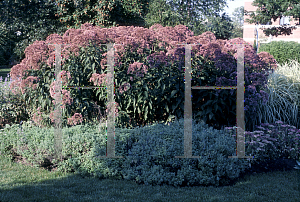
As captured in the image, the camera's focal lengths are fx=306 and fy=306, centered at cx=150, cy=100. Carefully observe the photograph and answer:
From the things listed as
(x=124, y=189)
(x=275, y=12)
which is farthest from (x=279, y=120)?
(x=275, y=12)

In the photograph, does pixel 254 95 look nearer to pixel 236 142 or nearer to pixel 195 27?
pixel 236 142

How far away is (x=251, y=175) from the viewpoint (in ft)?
14.2

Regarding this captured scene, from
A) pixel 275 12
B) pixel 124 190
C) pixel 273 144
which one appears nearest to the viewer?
pixel 124 190

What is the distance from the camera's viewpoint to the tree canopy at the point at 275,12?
72.4 ft

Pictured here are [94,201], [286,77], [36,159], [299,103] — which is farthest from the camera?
[286,77]

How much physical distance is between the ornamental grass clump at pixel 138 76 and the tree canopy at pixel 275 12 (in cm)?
1922

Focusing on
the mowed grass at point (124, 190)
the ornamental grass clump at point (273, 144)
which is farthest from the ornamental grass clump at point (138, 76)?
the mowed grass at point (124, 190)

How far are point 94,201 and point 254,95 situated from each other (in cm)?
356

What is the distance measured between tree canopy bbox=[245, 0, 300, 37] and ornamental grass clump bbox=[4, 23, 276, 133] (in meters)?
19.2

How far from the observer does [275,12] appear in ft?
77.6

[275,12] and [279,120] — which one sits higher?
[275,12]

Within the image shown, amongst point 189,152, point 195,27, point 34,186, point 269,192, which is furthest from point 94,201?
point 195,27

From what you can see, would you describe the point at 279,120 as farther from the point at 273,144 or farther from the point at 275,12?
the point at 275,12

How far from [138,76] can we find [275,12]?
868 inches
